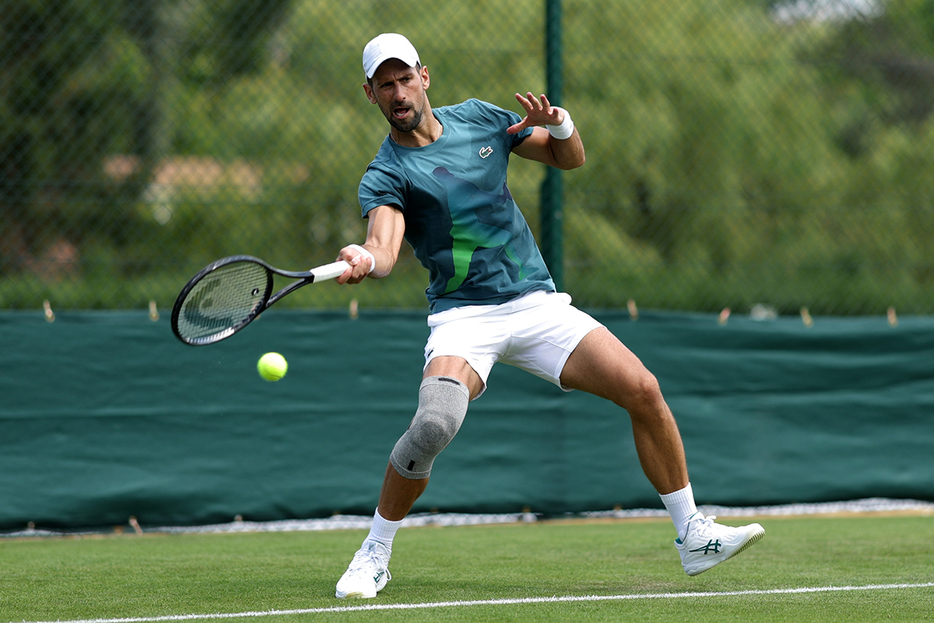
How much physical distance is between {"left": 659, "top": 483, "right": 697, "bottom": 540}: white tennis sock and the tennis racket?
1.54m

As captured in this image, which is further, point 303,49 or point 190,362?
point 303,49

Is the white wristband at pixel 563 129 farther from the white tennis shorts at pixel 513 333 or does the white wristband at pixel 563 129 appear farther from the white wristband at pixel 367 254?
the white wristband at pixel 367 254

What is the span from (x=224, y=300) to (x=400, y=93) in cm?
103

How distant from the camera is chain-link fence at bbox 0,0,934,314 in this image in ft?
21.0

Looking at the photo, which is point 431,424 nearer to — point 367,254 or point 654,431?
point 367,254

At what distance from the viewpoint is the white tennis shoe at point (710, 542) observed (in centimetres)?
A: 374

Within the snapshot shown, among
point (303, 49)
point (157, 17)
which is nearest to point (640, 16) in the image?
point (303, 49)

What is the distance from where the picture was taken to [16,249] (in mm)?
6238

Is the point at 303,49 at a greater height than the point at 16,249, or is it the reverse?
the point at 303,49

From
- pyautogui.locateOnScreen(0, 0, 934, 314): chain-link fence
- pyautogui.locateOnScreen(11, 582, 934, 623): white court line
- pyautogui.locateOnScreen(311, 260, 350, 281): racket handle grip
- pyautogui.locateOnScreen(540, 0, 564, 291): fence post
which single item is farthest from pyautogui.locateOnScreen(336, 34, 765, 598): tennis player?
pyautogui.locateOnScreen(0, 0, 934, 314): chain-link fence

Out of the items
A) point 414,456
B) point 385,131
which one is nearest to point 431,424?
point 414,456

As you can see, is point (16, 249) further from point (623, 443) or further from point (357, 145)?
point (623, 443)

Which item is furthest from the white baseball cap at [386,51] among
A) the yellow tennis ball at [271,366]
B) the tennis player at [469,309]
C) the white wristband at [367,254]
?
the yellow tennis ball at [271,366]

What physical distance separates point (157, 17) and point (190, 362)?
8.40ft
